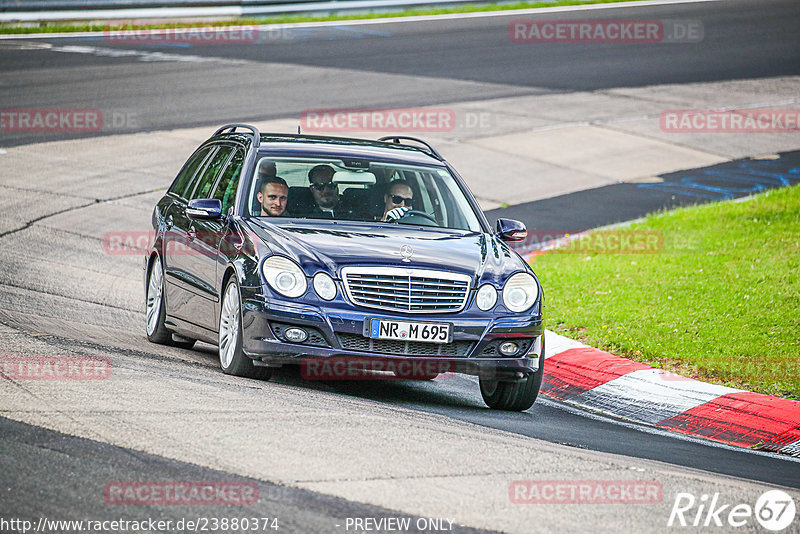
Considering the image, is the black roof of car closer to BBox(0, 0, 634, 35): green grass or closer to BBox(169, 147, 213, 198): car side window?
BBox(169, 147, 213, 198): car side window

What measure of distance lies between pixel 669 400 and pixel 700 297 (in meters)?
2.79

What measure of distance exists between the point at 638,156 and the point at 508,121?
9.38 ft

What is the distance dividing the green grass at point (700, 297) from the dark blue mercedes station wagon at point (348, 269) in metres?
1.94

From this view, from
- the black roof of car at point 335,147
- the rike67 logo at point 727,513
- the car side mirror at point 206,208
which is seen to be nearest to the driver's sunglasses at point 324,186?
the black roof of car at point 335,147

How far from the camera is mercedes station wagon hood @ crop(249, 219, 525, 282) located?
7859 mm

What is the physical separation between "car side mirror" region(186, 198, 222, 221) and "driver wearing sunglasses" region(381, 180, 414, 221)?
1226mm

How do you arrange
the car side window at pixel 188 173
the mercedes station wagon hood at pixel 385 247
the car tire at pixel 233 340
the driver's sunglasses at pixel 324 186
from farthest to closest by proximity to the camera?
the car side window at pixel 188 173, the driver's sunglasses at pixel 324 186, the car tire at pixel 233 340, the mercedes station wagon hood at pixel 385 247

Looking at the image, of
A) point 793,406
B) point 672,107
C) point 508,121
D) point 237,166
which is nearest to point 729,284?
point 793,406

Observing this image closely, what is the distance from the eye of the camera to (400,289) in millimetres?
7801

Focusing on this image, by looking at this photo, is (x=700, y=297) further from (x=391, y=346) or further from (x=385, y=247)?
(x=391, y=346)

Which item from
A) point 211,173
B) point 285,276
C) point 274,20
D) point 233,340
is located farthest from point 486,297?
point 274,20

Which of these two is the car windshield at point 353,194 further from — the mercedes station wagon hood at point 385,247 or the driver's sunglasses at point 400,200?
the mercedes station wagon hood at point 385,247

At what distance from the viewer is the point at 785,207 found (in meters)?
15.4

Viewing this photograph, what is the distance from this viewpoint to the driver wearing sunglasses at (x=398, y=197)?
9.02 m
